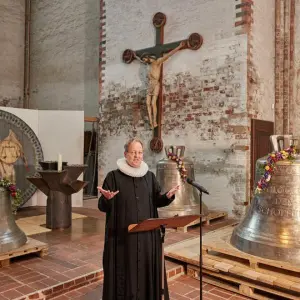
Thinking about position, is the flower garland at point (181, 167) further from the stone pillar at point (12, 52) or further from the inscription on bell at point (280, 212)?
the stone pillar at point (12, 52)

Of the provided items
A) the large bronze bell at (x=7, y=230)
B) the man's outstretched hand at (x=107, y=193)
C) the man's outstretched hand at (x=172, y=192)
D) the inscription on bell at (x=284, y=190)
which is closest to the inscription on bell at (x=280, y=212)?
the inscription on bell at (x=284, y=190)

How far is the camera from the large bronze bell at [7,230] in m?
4.47

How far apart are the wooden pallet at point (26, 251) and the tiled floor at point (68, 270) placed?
9 cm

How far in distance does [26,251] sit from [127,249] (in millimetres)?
2173

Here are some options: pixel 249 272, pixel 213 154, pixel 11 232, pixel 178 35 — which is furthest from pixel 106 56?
pixel 249 272

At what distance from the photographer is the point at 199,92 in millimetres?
7609

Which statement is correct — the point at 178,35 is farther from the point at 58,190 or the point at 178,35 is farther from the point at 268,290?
the point at 268,290

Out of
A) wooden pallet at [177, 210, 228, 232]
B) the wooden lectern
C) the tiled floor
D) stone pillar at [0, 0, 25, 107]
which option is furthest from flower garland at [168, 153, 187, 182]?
stone pillar at [0, 0, 25, 107]

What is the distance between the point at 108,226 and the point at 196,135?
492 centimetres

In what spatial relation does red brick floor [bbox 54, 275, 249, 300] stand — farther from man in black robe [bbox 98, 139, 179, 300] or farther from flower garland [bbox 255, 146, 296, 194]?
flower garland [bbox 255, 146, 296, 194]

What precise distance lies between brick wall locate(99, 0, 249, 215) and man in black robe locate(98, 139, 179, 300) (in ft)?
14.5

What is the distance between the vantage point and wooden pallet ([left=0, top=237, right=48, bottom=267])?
437 centimetres

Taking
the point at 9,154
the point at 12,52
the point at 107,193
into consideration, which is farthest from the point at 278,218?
the point at 12,52

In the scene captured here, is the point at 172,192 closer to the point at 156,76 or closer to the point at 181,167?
the point at 181,167
